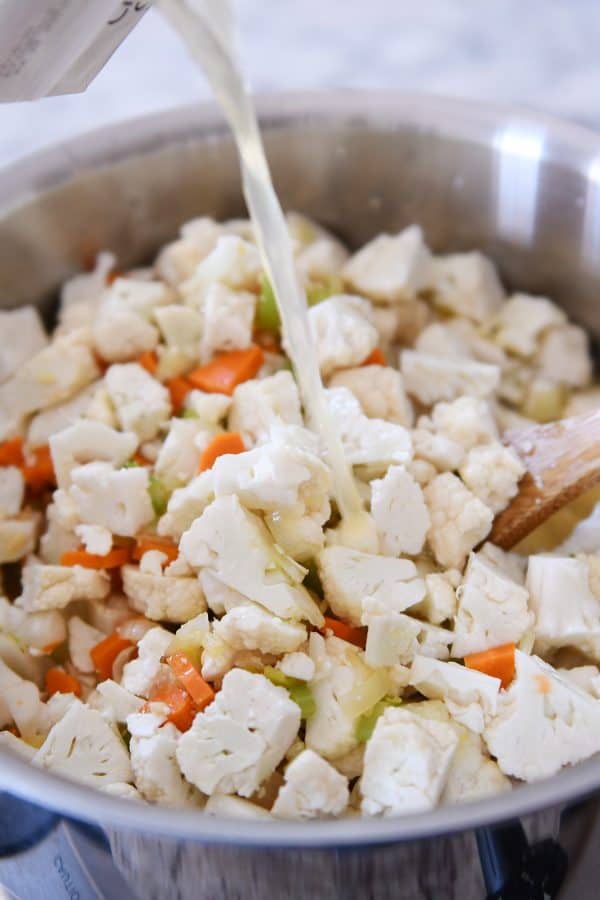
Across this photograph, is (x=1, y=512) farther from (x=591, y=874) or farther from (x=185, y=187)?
(x=591, y=874)

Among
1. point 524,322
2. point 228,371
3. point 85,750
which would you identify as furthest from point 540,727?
point 524,322

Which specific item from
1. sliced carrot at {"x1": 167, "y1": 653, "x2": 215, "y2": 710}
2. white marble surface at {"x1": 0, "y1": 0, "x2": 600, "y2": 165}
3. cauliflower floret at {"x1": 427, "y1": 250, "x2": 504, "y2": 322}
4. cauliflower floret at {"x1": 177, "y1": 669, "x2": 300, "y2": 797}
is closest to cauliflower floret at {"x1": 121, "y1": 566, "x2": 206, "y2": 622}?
sliced carrot at {"x1": 167, "y1": 653, "x2": 215, "y2": 710}

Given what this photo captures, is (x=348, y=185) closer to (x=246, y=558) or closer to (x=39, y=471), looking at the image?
(x=39, y=471)

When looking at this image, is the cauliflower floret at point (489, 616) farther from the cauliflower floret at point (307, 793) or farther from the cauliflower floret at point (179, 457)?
the cauliflower floret at point (179, 457)

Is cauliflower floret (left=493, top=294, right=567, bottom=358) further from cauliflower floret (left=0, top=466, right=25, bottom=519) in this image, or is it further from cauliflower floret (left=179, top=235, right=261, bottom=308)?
cauliflower floret (left=0, top=466, right=25, bottom=519)

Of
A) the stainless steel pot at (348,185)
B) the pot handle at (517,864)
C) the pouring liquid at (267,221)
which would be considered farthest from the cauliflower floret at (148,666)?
the stainless steel pot at (348,185)

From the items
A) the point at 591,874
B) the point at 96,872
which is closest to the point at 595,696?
the point at 591,874
